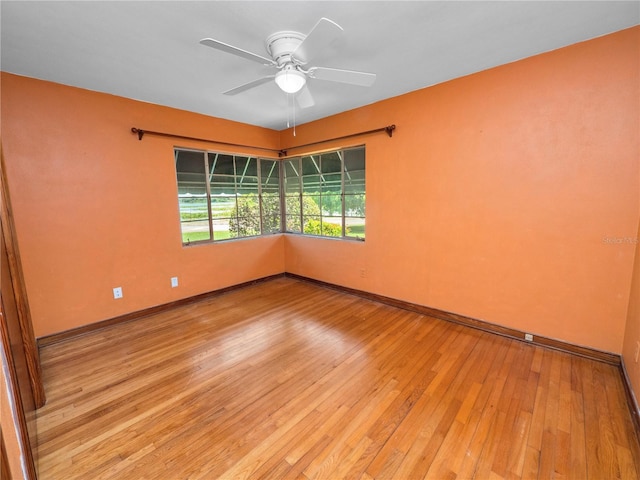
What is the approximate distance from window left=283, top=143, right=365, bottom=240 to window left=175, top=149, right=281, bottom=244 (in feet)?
0.97

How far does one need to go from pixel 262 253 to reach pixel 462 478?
3.62m

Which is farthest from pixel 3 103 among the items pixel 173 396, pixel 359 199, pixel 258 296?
pixel 359 199

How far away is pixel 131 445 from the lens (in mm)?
1563

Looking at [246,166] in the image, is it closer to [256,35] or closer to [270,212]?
[270,212]

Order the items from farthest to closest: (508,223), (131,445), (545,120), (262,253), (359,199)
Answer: (262,253) < (359,199) < (508,223) < (545,120) < (131,445)

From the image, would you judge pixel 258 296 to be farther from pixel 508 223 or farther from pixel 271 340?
pixel 508 223

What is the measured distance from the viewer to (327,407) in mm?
1824

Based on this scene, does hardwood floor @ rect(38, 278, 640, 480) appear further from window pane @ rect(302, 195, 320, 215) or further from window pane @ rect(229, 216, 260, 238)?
window pane @ rect(302, 195, 320, 215)

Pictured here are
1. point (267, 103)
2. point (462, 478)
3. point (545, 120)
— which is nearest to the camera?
point (462, 478)

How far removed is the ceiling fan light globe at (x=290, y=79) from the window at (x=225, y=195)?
2131 millimetres

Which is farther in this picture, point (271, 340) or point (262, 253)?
point (262, 253)

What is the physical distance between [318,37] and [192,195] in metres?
2.72

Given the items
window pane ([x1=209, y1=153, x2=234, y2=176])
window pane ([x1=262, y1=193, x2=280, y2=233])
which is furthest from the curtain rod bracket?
window pane ([x1=262, y1=193, x2=280, y2=233])

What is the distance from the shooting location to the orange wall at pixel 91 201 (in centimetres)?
249
